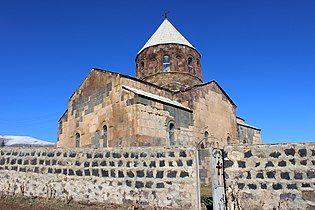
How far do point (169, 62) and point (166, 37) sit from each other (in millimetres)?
2217

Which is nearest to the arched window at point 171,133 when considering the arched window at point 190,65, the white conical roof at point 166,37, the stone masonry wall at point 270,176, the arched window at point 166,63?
the arched window at point 166,63

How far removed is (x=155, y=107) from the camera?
10820 mm

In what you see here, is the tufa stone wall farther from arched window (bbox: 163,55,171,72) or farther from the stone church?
arched window (bbox: 163,55,171,72)

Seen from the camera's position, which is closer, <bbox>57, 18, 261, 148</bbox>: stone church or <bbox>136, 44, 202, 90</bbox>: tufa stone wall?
<bbox>57, 18, 261, 148</bbox>: stone church

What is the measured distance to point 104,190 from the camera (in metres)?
5.61

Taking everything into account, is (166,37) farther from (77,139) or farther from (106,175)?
(106,175)

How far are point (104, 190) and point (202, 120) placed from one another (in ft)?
→ 27.2

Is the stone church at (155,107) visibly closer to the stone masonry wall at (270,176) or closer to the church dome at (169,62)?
the church dome at (169,62)

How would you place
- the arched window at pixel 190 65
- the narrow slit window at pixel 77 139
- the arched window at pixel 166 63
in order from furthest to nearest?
the arched window at pixel 190 65 < the arched window at pixel 166 63 < the narrow slit window at pixel 77 139

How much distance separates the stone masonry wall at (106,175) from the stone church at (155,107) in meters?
3.91

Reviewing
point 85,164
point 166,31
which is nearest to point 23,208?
point 85,164

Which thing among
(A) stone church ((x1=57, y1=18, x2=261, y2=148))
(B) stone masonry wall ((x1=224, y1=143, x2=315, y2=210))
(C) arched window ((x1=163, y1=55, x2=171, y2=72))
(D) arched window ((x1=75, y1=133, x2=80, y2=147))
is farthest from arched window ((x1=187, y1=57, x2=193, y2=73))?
(B) stone masonry wall ((x1=224, y1=143, x2=315, y2=210))

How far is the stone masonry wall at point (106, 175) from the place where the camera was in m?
4.99

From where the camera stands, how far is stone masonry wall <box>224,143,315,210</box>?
4.10m
